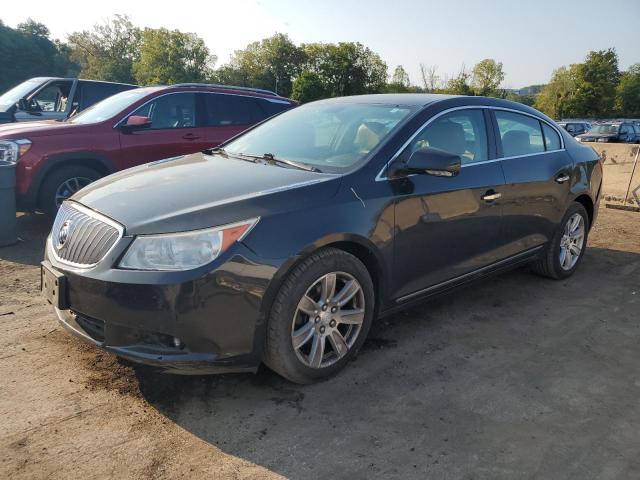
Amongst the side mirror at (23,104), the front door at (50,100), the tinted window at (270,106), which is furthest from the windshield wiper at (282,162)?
the side mirror at (23,104)

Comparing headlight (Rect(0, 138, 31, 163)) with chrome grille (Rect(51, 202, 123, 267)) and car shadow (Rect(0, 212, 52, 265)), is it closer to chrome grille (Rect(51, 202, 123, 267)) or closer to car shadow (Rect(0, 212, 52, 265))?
car shadow (Rect(0, 212, 52, 265))

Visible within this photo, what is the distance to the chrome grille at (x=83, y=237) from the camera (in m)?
2.71

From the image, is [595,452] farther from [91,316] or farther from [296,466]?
[91,316]

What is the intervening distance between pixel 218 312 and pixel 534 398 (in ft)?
6.19

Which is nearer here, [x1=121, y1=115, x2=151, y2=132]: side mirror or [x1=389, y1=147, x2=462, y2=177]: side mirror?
[x1=389, y1=147, x2=462, y2=177]: side mirror

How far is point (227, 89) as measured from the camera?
25.1ft

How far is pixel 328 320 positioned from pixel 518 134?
8.48ft

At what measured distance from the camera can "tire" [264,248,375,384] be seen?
2.78m

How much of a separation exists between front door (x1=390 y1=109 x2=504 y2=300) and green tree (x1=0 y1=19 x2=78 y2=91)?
68.6m

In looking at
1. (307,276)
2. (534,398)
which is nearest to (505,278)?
(534,398)

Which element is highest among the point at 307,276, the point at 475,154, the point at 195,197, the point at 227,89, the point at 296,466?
the point at 227,89

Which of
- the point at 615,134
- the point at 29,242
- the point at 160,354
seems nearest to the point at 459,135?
the point at 160,354

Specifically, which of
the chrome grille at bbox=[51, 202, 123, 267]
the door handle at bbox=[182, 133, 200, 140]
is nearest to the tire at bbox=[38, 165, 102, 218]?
the door handle at bbox=[182, 133, 200, 140]

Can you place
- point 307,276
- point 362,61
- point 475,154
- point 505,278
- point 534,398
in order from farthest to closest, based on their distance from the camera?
point 362,61 → point 505,278 → point 475,154 → point 534,398 → point 307,276
